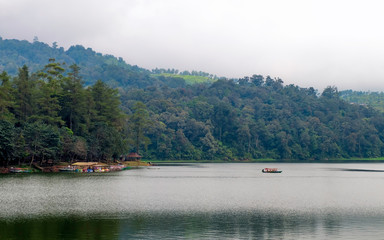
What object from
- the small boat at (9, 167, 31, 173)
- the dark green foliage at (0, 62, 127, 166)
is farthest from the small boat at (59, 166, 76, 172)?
the small boat at (9, 167, 31, 173)

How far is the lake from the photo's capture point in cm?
4256

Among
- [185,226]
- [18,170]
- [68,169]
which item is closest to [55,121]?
[68,169]

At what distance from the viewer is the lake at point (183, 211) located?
140 feet

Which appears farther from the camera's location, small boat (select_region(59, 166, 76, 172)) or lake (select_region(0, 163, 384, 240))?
small boat (select_region(59, 166, 76, 172))

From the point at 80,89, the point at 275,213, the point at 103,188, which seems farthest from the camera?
the point at 80,89

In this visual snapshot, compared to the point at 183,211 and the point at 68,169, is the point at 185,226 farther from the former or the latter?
the point at 68,169

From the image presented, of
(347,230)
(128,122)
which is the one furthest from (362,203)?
(128,122)

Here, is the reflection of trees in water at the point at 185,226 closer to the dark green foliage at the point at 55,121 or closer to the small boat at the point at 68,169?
the dark green foliage at the point at 55,121

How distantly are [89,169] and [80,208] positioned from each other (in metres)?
65.5

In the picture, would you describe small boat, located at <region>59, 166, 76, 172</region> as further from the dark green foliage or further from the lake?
the lake

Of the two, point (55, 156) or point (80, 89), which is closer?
point (55, 156)

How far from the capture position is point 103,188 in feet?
257

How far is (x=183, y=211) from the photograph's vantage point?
55.1 metres

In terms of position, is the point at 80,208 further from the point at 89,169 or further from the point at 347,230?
the point at 89,169
